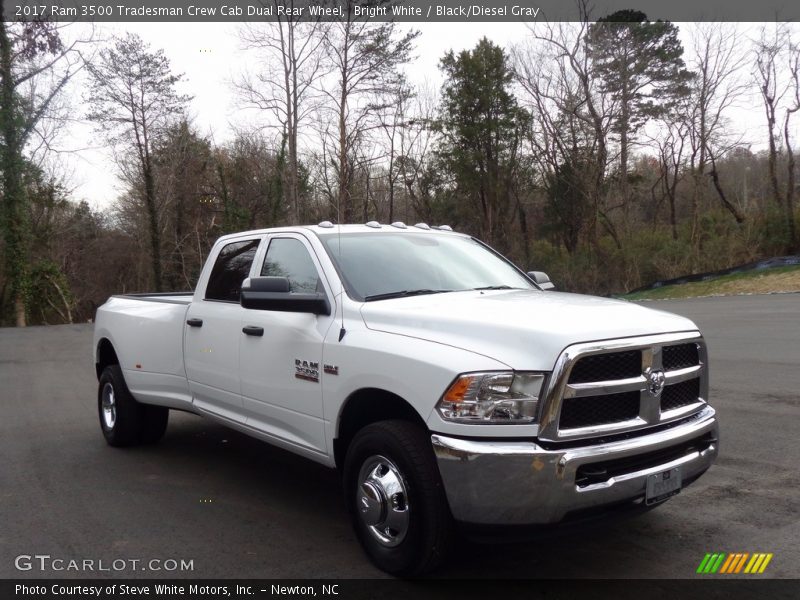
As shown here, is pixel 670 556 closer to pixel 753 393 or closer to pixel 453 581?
pixel 453 581

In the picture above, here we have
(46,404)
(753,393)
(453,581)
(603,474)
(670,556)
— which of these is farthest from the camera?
(46,404)

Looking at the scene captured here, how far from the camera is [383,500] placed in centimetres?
371

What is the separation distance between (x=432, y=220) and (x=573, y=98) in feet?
39.4

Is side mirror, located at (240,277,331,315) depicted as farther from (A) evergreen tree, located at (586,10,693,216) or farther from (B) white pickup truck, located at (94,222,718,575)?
(A) evergreen tree, located at (586,10,693,216)

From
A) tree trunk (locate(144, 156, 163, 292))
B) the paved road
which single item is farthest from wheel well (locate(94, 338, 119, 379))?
tree trunk (locate(144, 156, 163, 292))

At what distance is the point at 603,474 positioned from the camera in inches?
133

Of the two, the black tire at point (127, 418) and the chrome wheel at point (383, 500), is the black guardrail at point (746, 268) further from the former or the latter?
the chrome wheel at point (383, 500)

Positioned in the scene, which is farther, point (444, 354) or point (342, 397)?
point (342, 397)

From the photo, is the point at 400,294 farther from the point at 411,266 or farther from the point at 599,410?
the point at 599,410

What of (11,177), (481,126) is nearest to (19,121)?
(11,177)

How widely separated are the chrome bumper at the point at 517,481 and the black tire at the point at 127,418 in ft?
13.0

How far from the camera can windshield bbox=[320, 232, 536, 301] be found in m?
4.51

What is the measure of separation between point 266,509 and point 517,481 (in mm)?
2314

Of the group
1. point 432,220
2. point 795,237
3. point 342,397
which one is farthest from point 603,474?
point 432,220
